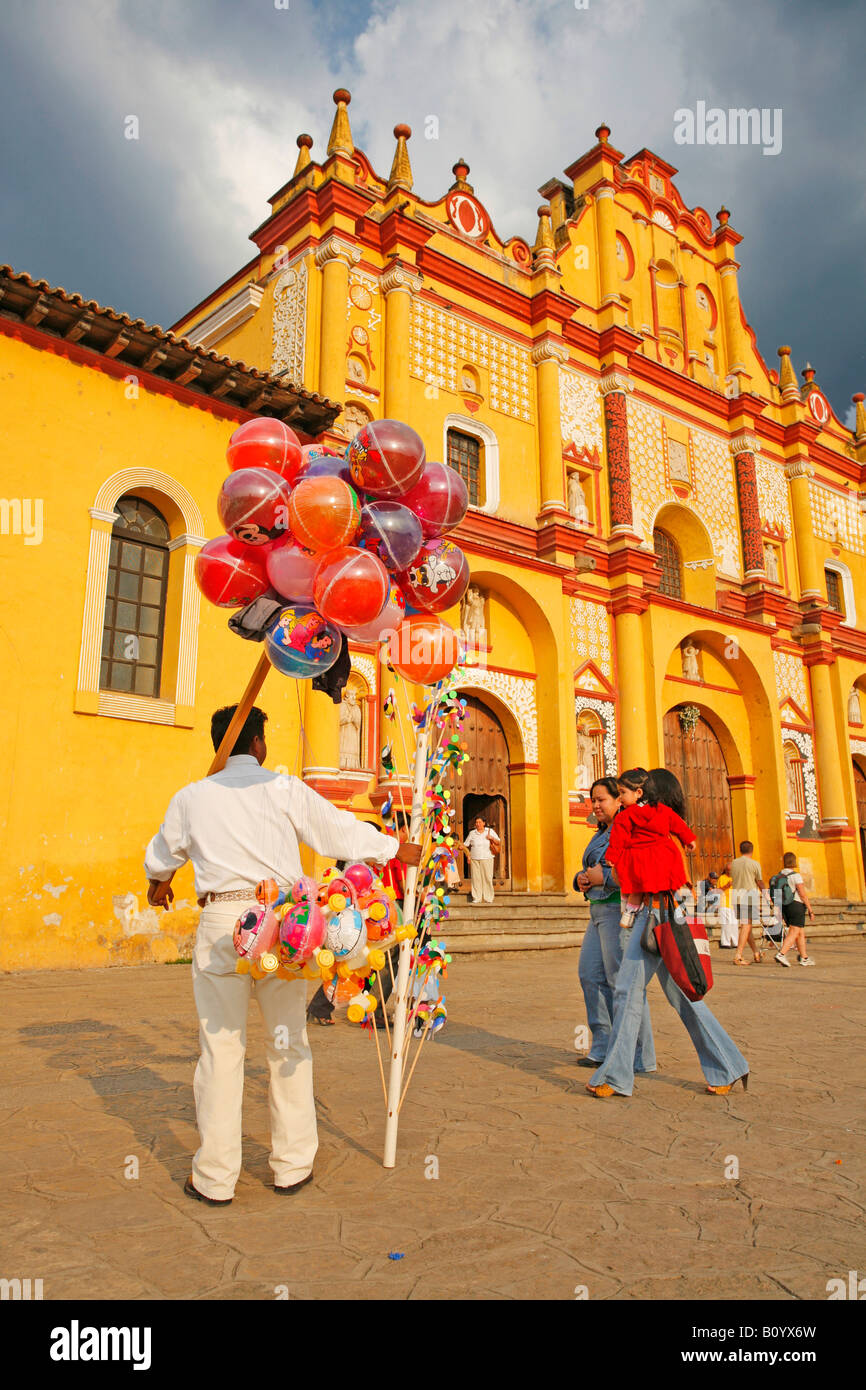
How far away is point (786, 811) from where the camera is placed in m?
20.1

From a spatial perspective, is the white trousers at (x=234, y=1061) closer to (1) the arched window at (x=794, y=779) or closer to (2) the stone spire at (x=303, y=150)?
(2) the stone spire at (x=303, y=150)

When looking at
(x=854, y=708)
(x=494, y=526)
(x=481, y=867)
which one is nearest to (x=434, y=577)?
(x=481, y=867)

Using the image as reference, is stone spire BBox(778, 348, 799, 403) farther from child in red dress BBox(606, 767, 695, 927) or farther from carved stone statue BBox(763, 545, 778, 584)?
child in red dress BBox(606, 767, 695, 927)

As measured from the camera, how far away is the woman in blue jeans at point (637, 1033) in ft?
14.9

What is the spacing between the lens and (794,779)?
20891mm

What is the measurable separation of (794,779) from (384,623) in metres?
19.0

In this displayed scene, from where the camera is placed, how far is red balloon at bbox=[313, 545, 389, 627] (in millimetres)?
3629

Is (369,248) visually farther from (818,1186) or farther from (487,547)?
(818,1186)

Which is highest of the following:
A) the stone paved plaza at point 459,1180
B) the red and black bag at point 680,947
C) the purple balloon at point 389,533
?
the purple balloon at point 389,533

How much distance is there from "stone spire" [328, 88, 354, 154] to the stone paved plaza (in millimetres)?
14790

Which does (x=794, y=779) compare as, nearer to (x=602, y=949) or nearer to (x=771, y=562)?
(x=771, y=562)

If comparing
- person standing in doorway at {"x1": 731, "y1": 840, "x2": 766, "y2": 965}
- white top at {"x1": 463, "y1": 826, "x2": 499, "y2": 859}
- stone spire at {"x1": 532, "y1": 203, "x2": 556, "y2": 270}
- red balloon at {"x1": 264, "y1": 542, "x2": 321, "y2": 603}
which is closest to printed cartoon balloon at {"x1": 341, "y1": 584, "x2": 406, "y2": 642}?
red balloon at {"x1": 264, "y1": 542, "x2": 321, "y2": 603}

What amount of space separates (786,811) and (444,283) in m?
13.0

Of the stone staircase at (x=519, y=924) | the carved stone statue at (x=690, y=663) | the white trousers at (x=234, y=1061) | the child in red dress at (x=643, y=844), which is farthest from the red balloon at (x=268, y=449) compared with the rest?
the carved stone statue at (x=690, y=663)
